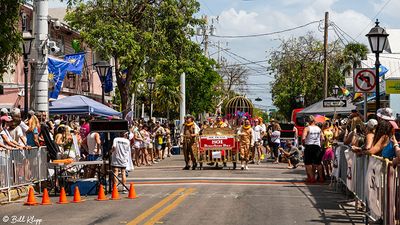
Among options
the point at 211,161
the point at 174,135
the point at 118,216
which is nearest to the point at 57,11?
the point at 174,135

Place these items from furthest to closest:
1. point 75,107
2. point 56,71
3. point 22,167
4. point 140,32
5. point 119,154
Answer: point 140,32 < point 56,71 < point 75,107 < point 119,154 < point 22,167

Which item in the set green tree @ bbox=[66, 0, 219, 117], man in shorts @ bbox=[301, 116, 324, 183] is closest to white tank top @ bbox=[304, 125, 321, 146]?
man in shorts @ bbox=[301, 116, 324, 183]

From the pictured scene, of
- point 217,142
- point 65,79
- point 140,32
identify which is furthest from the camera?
point 65,79

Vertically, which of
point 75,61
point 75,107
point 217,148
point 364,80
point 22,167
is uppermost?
point 75,61

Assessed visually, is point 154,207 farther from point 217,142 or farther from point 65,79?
point 65,79

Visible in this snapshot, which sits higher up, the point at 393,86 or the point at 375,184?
the point at 393,86

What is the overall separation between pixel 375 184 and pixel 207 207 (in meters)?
3.86

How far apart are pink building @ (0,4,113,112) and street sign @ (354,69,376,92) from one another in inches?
640

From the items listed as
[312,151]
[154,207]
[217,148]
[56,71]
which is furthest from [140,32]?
[154,207]

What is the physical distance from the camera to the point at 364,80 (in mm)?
19500

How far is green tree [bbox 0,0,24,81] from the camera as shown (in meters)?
19.5

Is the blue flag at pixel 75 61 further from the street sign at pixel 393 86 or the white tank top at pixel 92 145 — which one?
the street sign at pixel 393 86

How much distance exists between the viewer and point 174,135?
1955 inches

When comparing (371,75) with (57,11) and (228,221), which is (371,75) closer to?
(228,221)
